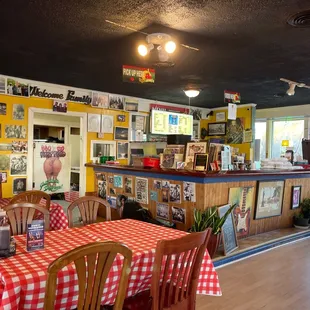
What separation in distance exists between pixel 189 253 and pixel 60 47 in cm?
328

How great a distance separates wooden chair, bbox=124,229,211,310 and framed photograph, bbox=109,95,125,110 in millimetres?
5810

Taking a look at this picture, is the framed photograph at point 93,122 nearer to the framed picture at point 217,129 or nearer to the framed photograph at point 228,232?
Result: the framed picture at point 217,129

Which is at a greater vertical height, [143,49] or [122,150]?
[143,49]

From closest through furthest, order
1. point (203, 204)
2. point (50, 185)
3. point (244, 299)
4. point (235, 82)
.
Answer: point (244, 299) → point (203, 204) → point (235, 82) → point (50, 185)

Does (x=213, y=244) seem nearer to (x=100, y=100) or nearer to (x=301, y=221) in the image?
(x=301, y=221)

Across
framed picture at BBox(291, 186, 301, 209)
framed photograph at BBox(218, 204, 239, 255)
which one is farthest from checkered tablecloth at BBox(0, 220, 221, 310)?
framed picture at BBox(291, 186, 301, 209)

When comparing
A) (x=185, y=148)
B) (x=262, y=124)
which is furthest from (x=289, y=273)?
(x=262, y=124)

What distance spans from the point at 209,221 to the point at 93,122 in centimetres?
419

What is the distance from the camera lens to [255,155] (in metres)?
8.82

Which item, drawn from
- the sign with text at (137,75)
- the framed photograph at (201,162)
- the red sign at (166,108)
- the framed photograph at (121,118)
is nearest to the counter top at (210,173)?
the framed photograph at (201,162)

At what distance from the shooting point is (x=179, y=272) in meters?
1.92

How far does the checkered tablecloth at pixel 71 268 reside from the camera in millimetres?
1563

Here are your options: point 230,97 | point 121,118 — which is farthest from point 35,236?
point 121,118

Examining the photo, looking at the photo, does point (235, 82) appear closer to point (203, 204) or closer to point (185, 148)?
point (185, 148)
